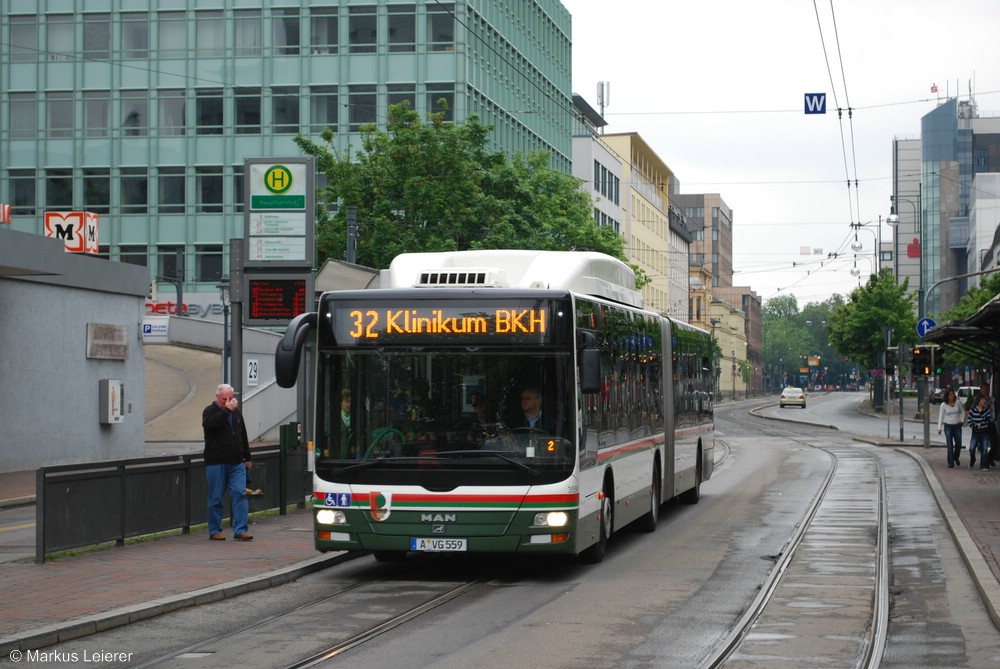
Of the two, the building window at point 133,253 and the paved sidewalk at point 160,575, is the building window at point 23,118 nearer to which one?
the building window at point 133,253

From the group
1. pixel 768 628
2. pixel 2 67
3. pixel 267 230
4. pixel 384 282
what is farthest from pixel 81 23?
pixel 768 628

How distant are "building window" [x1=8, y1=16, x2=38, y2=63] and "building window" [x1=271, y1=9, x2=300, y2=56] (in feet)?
34.4

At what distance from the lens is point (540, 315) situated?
1369cm

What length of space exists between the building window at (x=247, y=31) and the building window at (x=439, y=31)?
7.47m

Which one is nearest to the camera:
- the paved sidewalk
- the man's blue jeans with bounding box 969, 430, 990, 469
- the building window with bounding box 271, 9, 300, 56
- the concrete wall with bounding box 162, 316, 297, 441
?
the paved sidewalk

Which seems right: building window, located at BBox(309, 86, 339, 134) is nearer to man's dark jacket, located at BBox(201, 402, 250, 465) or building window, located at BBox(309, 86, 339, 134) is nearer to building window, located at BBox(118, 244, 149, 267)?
building window, located at BBox(118, 244, 149, 267)

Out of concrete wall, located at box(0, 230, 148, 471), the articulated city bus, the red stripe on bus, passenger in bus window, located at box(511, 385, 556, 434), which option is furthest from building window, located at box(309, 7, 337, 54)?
passenger in bus window, located at box(511, 385, 556, 434)

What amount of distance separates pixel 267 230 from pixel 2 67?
166 feet

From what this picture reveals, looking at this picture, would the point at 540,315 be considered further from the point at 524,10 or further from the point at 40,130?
the point at 524,10

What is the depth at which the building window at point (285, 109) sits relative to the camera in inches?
2534

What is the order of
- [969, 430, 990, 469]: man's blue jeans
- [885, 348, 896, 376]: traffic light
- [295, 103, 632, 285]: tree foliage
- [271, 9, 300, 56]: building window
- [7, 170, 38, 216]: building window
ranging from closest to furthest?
[969, 430, 990, 469]: man's blue jeans < [295, 103, 632, 285]: tree foliage < [885, 348, 896, 376]: traffic light < [271, 9, 300, 56]: building window < [7, 170, 38, 216]: building window

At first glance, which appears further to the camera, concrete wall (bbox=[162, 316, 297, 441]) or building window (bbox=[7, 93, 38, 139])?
building window (bbox=[7, 93, 38, 139])

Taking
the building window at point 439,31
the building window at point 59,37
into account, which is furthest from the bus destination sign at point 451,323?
the building window at point 59,37

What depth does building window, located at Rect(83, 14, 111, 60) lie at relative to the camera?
65.1m
